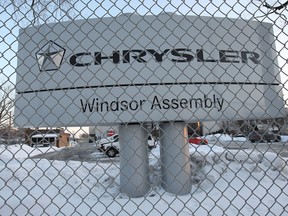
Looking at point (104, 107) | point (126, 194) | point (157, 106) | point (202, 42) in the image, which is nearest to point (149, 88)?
point (157, 106)

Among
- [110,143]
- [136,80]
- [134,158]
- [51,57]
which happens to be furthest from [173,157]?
[51,57]

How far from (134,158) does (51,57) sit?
7.03 feet

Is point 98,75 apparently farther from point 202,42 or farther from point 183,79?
point 202,42

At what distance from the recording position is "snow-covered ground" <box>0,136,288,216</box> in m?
3.77

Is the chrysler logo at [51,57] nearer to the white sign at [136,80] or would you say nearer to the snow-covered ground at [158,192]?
the white sign at [136,80]

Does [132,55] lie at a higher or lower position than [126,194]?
higher

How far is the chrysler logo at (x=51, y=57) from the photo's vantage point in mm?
→ 4137

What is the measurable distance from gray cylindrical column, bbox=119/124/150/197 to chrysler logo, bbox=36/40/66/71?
152cm

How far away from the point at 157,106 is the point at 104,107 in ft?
2.62

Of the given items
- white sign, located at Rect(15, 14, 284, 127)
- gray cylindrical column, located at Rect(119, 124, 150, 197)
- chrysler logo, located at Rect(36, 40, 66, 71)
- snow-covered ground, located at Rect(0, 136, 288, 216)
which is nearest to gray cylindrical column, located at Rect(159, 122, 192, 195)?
snow-covered ground, located at Rect(0, 136, 288, 216)

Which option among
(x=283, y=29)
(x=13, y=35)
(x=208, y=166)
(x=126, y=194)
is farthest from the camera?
(x=208, y=166)

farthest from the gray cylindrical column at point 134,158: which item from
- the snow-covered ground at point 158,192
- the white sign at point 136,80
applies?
the white sign at point 136,80

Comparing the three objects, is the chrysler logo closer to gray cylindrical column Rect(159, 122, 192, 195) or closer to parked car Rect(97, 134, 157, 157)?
parked car Rect(97, 134, 157, 157)

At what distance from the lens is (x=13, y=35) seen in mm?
2230
